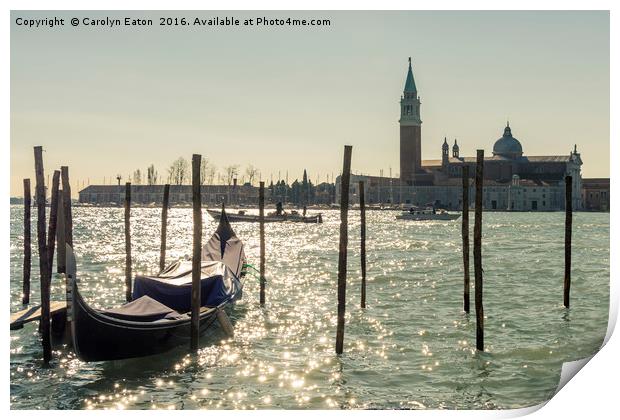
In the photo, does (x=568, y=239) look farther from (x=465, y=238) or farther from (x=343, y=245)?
(x=343, y=245)

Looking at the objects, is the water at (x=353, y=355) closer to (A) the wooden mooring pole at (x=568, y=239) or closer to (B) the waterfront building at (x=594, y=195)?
(A) the wooden mooring pole at (x=568, y=239)

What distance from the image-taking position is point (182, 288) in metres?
12.6

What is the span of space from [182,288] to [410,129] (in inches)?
3725

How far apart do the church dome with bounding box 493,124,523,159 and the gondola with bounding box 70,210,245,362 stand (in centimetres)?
10155

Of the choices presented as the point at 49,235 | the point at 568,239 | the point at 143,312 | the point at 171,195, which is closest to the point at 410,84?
the point at 171,195

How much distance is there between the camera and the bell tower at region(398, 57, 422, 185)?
10512cm

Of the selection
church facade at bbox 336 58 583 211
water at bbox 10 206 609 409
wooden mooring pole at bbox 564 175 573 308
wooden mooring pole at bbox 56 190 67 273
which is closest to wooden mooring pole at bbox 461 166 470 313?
water at bbox 10 206 609 409

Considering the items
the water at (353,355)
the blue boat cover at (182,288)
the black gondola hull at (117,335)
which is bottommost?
the water at (353,355)

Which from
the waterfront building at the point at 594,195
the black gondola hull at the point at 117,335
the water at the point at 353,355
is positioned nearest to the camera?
the water at the point at 353,355

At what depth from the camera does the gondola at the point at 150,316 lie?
9.96 metres

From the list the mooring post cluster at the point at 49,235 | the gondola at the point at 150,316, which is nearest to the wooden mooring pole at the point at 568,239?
the gondola at the point at 150,316

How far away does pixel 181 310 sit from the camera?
1238 centimetres
